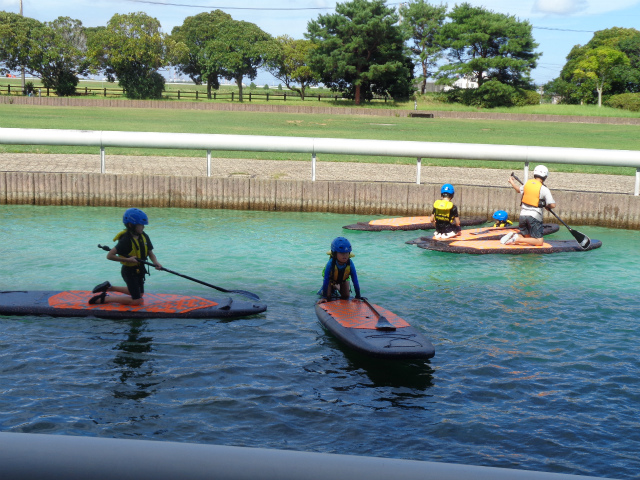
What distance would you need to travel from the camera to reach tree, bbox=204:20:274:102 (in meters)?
75.4

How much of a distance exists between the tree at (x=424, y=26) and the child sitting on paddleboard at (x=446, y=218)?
6356 cm

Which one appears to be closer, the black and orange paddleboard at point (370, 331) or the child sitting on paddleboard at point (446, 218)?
the black and orange paddleboard at point (370, 331)

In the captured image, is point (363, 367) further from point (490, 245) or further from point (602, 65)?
point (602, 65)

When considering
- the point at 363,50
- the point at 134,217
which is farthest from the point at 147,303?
the point at 363,50

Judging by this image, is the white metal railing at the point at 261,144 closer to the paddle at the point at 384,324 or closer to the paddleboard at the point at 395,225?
the paddleboard at the point at 395,225

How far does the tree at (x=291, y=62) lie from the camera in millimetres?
77500

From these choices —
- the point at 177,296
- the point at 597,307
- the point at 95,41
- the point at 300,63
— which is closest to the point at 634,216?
the point at 597,307

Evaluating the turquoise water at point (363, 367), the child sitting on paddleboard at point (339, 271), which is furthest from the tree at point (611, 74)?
the child sitting on paddleboard at point (339, 271)

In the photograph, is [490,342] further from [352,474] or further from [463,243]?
[352,474]

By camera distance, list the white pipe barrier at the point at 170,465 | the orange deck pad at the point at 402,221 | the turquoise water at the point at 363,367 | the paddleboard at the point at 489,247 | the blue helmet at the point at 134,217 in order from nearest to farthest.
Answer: the white pipe barrier at the point at 170,465, the turquoise water at the point at 363,367, the blue helmet at the point at 134,217, the paddleboard at the point at 489,247, the orange deck pad at the point at 402,221

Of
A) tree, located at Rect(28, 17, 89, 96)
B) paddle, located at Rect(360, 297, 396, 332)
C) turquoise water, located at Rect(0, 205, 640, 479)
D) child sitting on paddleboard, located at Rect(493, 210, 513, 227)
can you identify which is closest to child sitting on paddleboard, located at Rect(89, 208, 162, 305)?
turquoise water, located at Rect(0, 205, 640, 479)

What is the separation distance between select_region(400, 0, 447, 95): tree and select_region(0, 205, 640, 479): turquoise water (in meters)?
65.6

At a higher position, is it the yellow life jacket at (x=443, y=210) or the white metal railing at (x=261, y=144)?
the white metal railing at (x=261, y=144)

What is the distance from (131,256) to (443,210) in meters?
6.22
